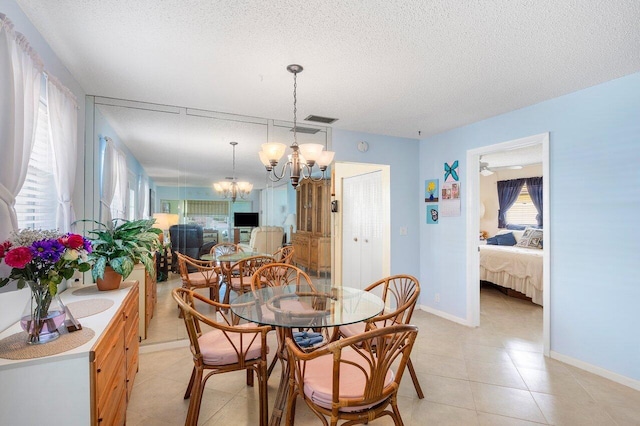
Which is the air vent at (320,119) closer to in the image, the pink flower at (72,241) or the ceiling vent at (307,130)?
the ceiling vent at (307,130)

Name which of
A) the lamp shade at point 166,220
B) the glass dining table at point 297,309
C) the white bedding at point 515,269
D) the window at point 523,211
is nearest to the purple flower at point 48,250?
the glass dining table at point 297,309

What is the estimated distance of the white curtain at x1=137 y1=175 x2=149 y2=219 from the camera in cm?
342

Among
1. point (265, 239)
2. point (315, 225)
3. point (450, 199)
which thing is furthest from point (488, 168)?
point (265, 239)

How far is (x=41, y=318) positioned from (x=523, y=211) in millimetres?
8301

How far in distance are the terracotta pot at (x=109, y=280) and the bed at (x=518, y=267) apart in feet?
16.7

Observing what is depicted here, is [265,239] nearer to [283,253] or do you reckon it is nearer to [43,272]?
[283,253]

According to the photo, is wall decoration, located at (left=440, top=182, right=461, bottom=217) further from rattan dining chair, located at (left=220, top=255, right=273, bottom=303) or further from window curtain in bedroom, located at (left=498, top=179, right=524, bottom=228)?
window curtain in bedroom, located at (left=498, top=179, right=524, bottom=228)

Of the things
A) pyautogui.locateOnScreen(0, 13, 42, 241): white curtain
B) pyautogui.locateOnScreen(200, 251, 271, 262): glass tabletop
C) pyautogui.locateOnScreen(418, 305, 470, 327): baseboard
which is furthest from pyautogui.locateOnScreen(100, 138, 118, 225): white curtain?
pyautogui.locateOnScreen(418, 305, 470, 327): baseboard

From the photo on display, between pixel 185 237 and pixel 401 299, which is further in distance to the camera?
pixel 185 237

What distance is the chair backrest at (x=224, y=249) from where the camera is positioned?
3.61 meters

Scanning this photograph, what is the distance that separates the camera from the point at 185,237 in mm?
3383

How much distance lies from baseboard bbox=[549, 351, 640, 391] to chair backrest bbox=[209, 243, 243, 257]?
132 inches

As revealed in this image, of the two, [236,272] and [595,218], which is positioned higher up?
[595,218]

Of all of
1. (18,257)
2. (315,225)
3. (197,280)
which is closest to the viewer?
(18,257)
